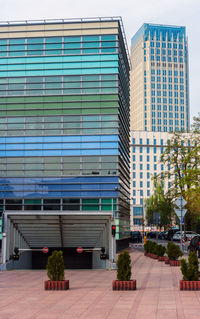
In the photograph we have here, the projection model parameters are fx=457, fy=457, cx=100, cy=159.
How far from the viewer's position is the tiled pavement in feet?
37.0

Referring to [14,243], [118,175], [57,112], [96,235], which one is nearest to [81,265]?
[96,235]

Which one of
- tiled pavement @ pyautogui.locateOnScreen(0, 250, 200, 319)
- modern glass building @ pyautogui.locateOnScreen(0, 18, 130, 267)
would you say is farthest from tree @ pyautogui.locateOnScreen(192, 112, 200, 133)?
tiled pavement @ pyautogui.locateOnScreen(0, 250, 200, 319)

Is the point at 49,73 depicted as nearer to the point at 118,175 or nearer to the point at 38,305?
the point at 118,175

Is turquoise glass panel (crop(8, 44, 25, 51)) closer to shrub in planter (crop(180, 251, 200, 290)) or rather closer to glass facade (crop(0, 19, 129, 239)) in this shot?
glass facade (crop(0, 19, 129, 239))

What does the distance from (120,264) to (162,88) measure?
18772cm

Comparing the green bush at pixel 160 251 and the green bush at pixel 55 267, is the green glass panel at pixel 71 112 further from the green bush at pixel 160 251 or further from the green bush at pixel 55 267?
the green bush at pixel 55 267

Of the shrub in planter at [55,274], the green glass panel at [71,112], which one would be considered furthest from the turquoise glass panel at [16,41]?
the shrub in planter at [55,274]

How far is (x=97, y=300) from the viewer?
1362 cm

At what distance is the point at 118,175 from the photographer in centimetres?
4203

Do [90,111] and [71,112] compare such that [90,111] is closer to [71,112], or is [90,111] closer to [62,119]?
[71,112]

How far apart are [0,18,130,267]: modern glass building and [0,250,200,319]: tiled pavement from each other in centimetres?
2257

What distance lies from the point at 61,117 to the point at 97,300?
30789 mm

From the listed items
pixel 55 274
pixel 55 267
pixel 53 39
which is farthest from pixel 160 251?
pixel 53 39

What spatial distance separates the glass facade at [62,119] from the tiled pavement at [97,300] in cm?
2247
